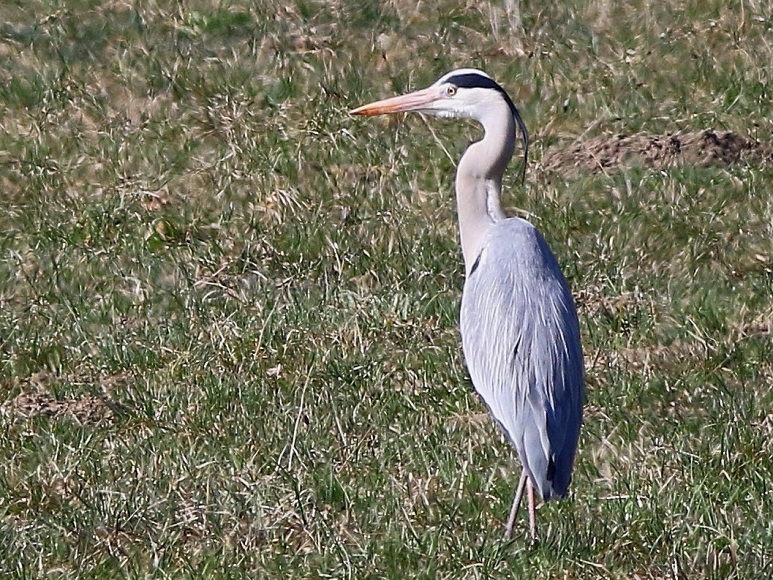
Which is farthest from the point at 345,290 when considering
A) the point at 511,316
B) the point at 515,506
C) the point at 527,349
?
the point at 515,506

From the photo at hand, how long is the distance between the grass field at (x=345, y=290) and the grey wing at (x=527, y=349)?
0.84ft

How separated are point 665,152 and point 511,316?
3.11 meters

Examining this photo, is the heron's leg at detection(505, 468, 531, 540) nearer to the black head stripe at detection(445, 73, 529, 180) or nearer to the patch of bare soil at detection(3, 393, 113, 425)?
the black head stripe at detection(445, 73, 529, 180)

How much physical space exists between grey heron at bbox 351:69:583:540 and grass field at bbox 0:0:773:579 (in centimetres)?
26

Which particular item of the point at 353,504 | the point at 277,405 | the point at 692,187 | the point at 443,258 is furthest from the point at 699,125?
the point at 353,504

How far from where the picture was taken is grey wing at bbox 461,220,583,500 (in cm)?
472

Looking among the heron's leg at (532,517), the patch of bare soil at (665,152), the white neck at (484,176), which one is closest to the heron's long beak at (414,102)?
the white neck at (484,176)

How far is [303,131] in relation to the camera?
28.0 feet

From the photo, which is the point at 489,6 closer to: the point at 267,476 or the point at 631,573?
the point at 267,476

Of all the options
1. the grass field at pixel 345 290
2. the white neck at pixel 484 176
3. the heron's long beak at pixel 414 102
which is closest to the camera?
the grass field at pixel 345 290

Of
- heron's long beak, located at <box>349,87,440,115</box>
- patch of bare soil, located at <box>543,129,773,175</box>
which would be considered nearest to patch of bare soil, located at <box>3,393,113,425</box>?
heron's long beak, located at <box>349,87,440,115</box>

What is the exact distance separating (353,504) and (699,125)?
398cm

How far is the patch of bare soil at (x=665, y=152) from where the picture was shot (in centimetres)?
790

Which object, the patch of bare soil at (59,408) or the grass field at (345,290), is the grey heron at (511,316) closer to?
the grass field at (345,290)
